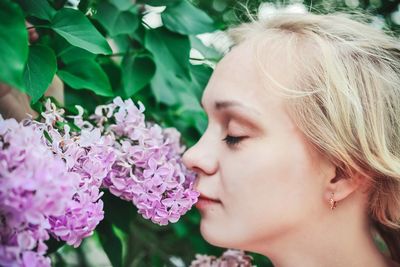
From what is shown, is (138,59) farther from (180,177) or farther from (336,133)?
(336,133)

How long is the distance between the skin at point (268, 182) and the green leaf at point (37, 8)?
15.4 inches

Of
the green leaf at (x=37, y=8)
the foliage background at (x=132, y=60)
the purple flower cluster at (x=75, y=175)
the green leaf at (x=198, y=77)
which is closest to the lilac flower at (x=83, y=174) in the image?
the purple flower cluster at (x=75, y=175)

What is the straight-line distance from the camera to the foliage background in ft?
3.09

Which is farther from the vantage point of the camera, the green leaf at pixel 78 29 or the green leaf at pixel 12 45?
the green leaf at pixel 78 29

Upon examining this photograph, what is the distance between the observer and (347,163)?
1.14 metres

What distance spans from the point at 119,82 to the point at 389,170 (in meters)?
0.68

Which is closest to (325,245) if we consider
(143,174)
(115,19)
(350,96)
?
(350,96)

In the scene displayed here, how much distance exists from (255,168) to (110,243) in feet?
1.28

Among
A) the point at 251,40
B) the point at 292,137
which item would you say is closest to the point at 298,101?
the point at 292,137

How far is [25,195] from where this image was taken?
2.40ft

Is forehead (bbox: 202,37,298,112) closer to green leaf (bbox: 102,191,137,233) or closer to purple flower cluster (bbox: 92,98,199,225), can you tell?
purple flower cluster (bbox: 92,98,199,225)

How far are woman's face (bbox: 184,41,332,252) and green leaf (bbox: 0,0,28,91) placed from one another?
496mm

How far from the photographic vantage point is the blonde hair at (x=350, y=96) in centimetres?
113

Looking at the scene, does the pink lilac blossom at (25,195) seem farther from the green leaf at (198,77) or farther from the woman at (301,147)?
the green leaf at (198,77)
